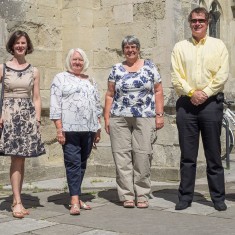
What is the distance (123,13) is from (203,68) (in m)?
3.17

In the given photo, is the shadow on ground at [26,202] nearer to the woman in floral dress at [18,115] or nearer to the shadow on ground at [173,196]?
the woman in floral dress at [18,115]

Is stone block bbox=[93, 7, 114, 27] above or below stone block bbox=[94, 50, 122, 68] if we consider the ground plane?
above

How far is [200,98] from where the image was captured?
18.0 feet

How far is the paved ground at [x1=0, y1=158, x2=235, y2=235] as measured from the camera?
15.8 ft

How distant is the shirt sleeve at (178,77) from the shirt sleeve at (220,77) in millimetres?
202

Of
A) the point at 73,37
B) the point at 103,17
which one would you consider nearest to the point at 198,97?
the point at 73,37

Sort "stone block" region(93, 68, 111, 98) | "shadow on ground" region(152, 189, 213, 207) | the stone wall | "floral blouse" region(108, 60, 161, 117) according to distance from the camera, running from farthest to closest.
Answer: "stone block" region(93, 68, 111, 98) → the stone wall → "shadow on ground" region(152, 189, 213, 207) → "floral blouse" region(108, 60, 161, 117)

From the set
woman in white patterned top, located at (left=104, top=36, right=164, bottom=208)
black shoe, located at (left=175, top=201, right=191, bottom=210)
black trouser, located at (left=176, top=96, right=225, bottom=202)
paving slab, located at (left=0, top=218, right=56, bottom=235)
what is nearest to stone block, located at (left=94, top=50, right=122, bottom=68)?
woman in white patterned top, located at (left=104, top=36, right=164, bottom=208)

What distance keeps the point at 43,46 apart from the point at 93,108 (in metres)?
2.84

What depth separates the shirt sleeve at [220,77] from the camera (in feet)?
18.1

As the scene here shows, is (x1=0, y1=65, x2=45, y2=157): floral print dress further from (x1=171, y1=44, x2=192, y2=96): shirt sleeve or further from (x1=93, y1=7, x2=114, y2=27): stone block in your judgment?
(x1=93, y1=7, x2=114, y2=27): stone block

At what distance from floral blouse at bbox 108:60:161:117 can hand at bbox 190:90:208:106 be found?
0.54 m

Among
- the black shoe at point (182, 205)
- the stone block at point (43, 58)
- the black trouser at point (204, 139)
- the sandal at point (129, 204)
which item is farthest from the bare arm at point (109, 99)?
the stone block at point (43, 58)

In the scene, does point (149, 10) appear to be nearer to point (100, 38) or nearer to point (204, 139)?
point (100, 38)
